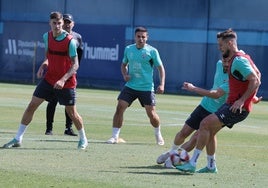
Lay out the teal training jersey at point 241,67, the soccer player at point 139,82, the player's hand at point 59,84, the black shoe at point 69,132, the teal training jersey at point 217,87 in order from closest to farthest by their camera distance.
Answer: the teal training jersey at point 241,67
the teal training jersey at point 217,87
the player's hand at point 59,84
the soccer player at point 139,82
the black shoe at point 69,132

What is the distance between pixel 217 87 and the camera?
13.8m

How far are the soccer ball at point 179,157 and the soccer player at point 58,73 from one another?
9.11ft

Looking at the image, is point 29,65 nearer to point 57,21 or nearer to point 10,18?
point 10,18

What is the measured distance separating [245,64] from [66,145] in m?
4.95

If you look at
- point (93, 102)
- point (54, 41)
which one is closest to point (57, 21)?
point (54, 41)

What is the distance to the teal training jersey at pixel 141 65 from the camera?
→ 1816 centimetres

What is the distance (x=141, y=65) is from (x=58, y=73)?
270cm

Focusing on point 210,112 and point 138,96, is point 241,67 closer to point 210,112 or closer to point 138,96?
point 210,112

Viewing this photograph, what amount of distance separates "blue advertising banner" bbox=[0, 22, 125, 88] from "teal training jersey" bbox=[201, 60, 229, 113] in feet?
92.8

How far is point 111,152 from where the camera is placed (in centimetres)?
1568

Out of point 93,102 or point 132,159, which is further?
point 93,102

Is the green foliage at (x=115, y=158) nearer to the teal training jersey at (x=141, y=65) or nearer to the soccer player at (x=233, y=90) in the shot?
the soccer player at (x=233, y=90)

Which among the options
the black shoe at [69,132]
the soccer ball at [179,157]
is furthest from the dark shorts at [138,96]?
the soccer ball at [179,157]

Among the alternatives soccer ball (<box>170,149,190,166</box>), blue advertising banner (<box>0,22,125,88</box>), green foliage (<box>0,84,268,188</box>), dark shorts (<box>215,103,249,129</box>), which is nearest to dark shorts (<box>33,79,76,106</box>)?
green foliage (<box>0,84,268,188</box>)
